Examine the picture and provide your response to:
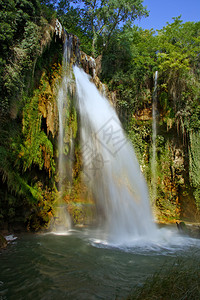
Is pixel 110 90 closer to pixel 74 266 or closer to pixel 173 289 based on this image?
pixel 74 266

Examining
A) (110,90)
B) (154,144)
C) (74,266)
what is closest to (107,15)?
(110,90)

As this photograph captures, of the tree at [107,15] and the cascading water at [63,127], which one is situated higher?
the tree at [107,15]

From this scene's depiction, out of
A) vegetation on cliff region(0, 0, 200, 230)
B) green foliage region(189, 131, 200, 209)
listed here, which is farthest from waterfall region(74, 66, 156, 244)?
green foliage region(189, 131, 200, 209)

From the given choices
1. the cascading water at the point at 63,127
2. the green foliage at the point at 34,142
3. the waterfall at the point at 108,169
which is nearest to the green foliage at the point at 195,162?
the waterfall at the point at 108,169

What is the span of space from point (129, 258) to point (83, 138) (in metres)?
6.78

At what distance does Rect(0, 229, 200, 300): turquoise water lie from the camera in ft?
10.8

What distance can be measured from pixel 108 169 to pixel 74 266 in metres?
6.57

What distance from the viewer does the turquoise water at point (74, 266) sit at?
3.29 metres

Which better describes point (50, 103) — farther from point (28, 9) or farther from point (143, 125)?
point (143, 125)

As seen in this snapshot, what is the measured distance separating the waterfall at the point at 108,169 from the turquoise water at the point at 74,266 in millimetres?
2971

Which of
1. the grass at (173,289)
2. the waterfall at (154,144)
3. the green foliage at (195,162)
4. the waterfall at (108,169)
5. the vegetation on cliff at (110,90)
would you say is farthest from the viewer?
the waterfall at (154,144)

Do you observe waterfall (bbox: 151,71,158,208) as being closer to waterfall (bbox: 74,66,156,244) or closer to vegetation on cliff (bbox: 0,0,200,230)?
vegetation on cliff (bbox: 0,0,200,230)

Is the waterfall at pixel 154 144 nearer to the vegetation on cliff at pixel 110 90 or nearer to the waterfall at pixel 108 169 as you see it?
the vegetation on cliff at pixel 110 90

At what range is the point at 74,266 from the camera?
432 centimetres
